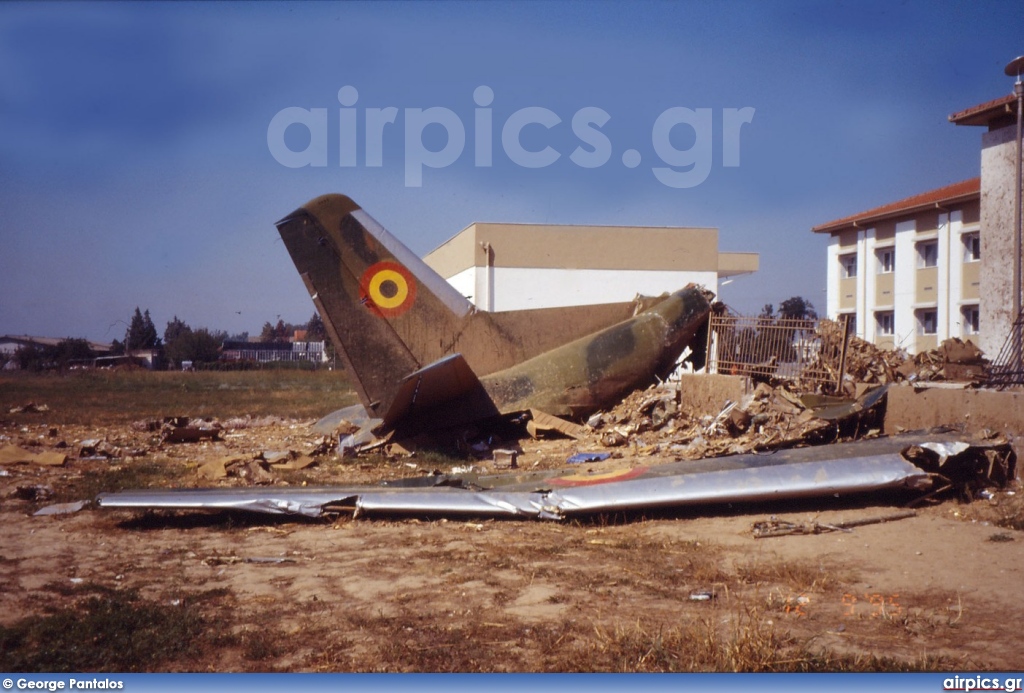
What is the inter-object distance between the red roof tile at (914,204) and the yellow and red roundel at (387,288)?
2038 centimetres

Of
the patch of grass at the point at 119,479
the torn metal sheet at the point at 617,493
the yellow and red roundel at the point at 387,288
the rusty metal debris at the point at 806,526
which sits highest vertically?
the yellow and red roundel at the point at 387,288

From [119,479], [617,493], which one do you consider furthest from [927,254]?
[119,479]

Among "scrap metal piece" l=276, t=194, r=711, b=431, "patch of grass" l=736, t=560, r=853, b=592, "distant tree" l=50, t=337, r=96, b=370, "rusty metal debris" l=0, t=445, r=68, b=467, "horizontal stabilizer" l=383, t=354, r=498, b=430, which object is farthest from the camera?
"distant tree" l=50, t=337, r=96, b=370

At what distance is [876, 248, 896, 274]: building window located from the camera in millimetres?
31141

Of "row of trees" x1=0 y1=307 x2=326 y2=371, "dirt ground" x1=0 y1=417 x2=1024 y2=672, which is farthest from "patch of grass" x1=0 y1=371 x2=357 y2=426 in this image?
"dirt ground" x1=0 y1=417 x2=1024 y2=672

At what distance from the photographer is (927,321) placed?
2798cm

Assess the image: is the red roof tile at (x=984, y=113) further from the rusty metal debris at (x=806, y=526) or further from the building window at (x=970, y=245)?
the building window at (x=970, y=245)

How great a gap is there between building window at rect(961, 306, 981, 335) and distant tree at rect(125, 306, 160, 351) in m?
54.8

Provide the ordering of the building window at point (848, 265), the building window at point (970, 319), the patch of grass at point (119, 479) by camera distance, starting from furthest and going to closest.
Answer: the building window at point (848, 265)
the building window at point (970, 319)
the patch of grass at point (119, 479)

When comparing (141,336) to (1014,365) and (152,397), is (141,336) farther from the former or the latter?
(1014,365)

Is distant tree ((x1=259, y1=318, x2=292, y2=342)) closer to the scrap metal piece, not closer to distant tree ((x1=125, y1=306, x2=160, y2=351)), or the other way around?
distant tree ((x1=125, y1=306, x2=160, y2=351))

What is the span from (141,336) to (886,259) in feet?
178

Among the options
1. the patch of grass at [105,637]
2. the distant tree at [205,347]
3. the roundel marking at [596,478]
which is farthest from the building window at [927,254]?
the distant tree at [205,347]

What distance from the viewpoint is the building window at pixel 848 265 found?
32.7 meters
